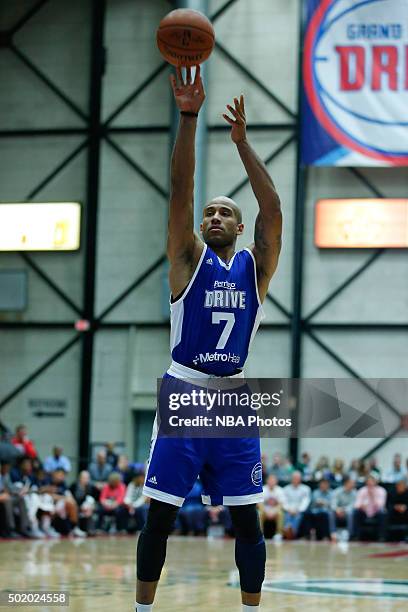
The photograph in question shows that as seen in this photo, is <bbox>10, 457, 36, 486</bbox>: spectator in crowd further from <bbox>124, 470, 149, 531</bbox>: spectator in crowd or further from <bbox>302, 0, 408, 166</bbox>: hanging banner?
<bbox>302, 0, 408, 166</bbox>: hanging banner

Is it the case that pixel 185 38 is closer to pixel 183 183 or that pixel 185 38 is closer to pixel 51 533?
pixel 183 183

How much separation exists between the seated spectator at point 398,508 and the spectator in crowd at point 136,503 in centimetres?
409

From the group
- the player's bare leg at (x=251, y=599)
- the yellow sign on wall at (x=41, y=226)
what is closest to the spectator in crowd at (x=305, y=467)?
the yellow sign on wall at (x=41, y=226)

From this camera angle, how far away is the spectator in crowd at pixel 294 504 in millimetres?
17672

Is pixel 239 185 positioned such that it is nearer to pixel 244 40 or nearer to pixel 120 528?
pixel 244 40

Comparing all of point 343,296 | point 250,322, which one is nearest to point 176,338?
point 250,322

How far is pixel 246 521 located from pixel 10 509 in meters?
11.4

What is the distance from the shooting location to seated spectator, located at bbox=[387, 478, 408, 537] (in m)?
17.5

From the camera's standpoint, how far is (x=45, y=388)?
23078mm

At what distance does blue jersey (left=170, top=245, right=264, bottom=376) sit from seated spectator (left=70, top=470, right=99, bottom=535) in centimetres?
1255

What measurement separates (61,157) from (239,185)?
163 inches

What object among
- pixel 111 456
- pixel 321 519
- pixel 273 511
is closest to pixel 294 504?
pixel 273 511

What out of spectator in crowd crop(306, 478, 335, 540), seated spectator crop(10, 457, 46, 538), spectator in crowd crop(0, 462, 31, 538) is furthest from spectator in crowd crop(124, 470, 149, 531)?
spectator in crowd crop(306, 478, 335, 540)

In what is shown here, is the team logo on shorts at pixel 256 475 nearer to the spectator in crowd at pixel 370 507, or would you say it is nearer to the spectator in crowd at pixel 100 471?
the spectator in crowd at pixel 370 507
